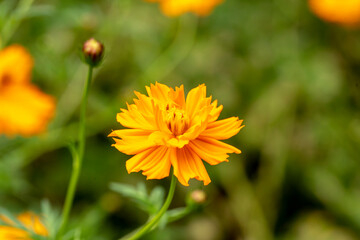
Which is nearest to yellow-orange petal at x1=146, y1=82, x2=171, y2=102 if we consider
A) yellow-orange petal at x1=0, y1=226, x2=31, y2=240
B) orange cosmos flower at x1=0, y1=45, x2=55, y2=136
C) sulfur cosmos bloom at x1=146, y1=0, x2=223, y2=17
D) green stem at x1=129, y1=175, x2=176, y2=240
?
green stem at x1=129, y1=175, x2=176, y2=240

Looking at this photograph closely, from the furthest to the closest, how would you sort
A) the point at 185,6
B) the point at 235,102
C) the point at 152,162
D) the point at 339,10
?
the point at 235,102 → the point at 339,10 → the point at 185,6 → the point at 152,162

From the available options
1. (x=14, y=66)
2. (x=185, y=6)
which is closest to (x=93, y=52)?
(x=14, y=66)

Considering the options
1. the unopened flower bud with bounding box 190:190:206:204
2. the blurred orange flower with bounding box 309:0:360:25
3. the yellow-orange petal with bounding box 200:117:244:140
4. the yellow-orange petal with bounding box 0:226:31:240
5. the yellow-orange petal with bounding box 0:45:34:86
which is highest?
the blurred orange flower with bounding box 309:0:360:25

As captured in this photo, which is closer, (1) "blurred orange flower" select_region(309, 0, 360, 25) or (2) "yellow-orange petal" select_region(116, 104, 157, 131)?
(2) "yellow-orange petal" select_region(116, 104, 157, 131)

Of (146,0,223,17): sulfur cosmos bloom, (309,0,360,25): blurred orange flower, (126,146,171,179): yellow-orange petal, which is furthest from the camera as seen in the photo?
(309,0,360,25): blurred orange flower

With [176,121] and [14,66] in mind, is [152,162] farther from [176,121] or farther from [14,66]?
[14,66]

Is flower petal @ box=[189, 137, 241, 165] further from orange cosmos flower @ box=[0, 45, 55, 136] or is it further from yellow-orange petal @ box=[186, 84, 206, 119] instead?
orange cosmos flower @ box=[0, 45, 55, 136]

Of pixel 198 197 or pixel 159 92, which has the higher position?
pixel 159 92
